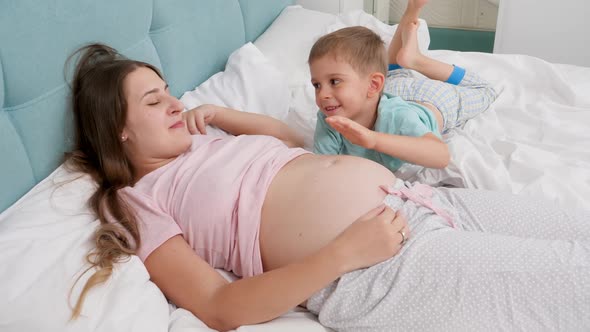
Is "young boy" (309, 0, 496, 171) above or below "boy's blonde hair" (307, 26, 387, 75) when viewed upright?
below

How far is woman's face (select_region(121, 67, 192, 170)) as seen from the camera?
1223 mm

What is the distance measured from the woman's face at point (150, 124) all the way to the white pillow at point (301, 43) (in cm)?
47

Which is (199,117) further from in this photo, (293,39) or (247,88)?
(293,39)

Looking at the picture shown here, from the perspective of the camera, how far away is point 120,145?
4.08 ft

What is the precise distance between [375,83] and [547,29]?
1.86 m

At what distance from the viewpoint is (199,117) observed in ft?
4.81

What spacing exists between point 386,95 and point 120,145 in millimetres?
708

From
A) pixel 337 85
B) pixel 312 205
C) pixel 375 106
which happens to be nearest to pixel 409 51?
pixel 375 106

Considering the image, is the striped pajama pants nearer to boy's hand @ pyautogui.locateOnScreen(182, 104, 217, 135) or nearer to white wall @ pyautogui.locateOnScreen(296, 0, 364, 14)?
boy's hand @ pyautogui.locateOnScreen(182, 104, 217, 135)

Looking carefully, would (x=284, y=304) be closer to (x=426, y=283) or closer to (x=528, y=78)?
(x=426, y=283)

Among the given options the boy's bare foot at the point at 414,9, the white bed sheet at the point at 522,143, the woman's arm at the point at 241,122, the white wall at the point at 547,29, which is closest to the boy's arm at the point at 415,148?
the white bed sheet at the point at 522,143

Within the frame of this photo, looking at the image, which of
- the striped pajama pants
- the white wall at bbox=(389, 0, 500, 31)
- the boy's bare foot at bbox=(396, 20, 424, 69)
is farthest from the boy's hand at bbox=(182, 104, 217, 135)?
the white wall at bbox=(389, 0, 500, 31)

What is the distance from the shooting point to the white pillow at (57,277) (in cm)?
89

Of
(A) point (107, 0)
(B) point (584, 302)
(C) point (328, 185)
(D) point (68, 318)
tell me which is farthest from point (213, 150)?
(B) point (584, 302)
